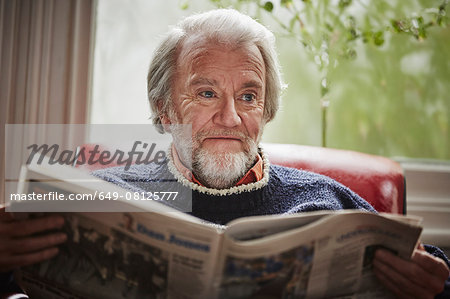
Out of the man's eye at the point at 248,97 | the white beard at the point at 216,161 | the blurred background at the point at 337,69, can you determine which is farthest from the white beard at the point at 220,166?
the blurred background at the point at 337,69

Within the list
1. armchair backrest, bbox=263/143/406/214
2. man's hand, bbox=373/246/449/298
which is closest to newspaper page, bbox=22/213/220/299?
man's hand, bbox=373/246/449/298

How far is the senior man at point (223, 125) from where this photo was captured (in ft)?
3.24

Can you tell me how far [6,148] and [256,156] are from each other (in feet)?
3.49

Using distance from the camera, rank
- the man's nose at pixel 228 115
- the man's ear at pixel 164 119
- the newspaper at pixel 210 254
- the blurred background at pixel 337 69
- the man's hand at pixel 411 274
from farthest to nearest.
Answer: the blurred background at pixel 337 69 → the man's ear at pixel 164 119 → the man's nose at pixel 228 115 → the man's hand at pixel 411 274 → the newspaper at pixel 210 254

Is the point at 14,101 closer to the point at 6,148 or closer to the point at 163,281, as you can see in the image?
the point at 6,148

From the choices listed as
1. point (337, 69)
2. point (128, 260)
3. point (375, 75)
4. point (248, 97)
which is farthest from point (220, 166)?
point (375, 75)

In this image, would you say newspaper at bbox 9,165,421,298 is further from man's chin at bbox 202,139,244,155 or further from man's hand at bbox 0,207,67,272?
man's chin at bbox 202,139,244,155

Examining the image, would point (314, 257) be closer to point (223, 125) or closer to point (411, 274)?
point (411, 274)

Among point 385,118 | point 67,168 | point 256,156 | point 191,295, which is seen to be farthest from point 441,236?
point 67,168

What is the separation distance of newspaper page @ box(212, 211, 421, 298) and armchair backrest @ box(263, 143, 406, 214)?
526 millimetres

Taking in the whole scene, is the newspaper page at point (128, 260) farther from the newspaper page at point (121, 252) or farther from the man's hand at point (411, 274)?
the man's hand at point (411, 274)

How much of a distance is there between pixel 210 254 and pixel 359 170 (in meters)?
0.81

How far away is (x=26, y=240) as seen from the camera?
0.59m

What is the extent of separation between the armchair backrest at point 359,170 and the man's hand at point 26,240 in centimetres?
80
